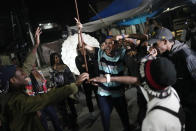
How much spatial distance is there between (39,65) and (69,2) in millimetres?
6724

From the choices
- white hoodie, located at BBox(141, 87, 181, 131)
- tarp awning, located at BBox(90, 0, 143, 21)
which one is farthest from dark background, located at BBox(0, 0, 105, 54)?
white hoodie, located at BBox(141, 87, 181, 131)

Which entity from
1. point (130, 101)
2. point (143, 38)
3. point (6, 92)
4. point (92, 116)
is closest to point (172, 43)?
point (143, 38)

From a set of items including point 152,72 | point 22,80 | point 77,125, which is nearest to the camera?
point 152,72

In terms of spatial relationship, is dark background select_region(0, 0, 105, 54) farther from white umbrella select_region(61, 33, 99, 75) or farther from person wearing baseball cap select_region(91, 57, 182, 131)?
person wearing baseball cap select_region(91, 57, 182, 131)

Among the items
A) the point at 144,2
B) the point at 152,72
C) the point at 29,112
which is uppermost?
the point at 144,2

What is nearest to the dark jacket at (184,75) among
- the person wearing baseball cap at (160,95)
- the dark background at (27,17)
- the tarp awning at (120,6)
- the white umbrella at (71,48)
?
the person wearing baseball cap at (160,95)

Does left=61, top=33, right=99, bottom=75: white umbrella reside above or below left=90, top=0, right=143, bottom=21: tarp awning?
below

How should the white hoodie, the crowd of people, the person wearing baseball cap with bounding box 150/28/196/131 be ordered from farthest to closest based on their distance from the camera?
the person wearing baseball cap with bounding box 150/28/196/131 < the crowd of people < the white hoodie

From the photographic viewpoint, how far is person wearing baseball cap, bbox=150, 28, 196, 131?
2402mm

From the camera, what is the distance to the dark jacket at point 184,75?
2.47 m

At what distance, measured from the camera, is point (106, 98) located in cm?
323

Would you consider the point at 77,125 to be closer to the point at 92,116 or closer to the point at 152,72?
the point at 92,116

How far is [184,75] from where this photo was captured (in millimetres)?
2549

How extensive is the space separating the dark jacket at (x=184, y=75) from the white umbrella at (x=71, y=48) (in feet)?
6.75
